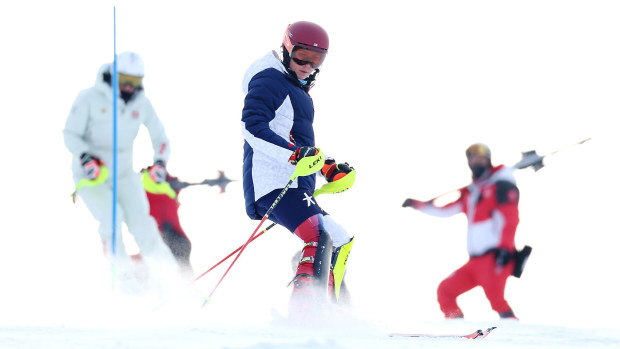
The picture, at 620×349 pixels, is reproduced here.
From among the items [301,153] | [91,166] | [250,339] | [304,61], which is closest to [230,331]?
[250,339]

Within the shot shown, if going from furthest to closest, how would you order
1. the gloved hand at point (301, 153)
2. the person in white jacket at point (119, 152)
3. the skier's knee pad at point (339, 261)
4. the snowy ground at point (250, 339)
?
the person in white jacket at point (119, 152), the skier's knee pad at point (339, 261), the gloved hand at point (301, 153), the snowy ground at point (250, 339)

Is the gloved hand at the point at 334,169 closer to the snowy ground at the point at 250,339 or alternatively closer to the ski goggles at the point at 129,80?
the snowy ground at the point at 250,339

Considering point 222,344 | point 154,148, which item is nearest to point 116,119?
point 154,148

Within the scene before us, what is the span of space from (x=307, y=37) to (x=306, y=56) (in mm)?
106

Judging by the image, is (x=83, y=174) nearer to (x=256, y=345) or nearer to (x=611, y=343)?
(x=256, y=345)

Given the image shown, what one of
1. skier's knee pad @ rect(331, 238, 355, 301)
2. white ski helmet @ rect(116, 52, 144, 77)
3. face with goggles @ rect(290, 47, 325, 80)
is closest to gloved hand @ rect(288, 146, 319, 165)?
face with goggles @ rect(290, 47, 325, 80)

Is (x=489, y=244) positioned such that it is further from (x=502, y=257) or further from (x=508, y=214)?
(x=508, y=214)

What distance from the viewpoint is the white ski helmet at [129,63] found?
638 cm

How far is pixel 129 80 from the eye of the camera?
6.46 m

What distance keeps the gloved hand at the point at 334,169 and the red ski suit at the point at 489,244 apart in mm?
2528

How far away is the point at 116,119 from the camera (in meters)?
6.20

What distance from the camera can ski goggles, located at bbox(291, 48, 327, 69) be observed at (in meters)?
3.88

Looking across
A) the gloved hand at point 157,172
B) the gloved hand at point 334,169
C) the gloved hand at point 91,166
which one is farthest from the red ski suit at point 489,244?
the gloved hand at point 91,166

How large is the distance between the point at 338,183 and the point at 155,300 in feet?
8.86
